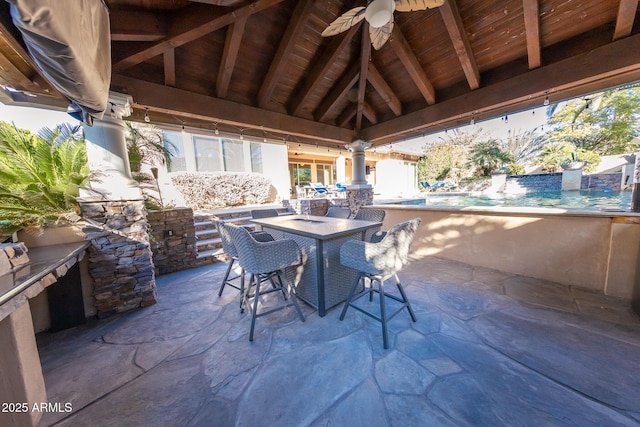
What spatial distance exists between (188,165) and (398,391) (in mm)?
8307

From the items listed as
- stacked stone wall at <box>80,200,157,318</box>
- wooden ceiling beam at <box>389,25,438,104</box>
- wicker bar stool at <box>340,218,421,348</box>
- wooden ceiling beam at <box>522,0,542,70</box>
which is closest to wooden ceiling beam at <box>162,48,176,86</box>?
stacked stone wall at <box>80,200,157,318</box>

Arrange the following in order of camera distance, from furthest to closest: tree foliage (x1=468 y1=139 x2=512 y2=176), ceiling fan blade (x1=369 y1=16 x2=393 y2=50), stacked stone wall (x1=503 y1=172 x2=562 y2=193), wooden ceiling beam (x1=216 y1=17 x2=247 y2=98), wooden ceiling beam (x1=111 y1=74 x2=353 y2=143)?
tree foliage (x1=468 y1=139 x2=512 y2=176)
stacked stone wall (x1=503 y1=172 x2=562 y2=193)
wooden ceiling beam (x1=111 y1=74 x2=353 y2=143)
wooden ceiling beam (x1=216 y1=17 x2=247 y2=98)
ceiling fan blade (x1=369 y1=16 x2=393 y2=50)

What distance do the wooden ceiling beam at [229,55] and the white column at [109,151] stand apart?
105cm

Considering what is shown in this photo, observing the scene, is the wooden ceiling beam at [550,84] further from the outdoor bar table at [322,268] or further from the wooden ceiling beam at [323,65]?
the outdoor bar table at [322,268]

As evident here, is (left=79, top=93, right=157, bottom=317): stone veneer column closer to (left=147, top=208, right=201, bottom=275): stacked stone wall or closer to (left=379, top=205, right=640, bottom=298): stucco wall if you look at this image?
(left=147, top=208, right=201, bottom=275): stacked stone wall

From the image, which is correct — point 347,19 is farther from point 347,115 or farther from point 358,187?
point 358,187

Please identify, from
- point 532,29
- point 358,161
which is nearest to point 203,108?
point 358,161

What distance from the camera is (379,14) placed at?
169 cm

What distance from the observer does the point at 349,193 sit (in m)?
5.66

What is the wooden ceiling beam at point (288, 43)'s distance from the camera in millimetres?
2383

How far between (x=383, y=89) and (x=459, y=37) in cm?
128

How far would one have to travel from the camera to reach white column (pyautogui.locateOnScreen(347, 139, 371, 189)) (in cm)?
493

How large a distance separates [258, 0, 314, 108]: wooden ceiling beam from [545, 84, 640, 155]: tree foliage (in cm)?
1308

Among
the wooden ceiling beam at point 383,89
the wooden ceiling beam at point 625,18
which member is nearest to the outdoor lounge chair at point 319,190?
the wooden ceiling beam at point 383,89
